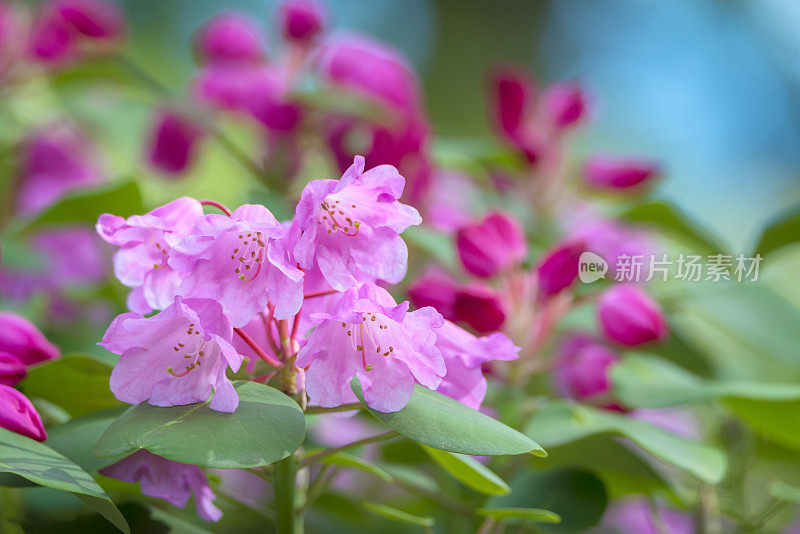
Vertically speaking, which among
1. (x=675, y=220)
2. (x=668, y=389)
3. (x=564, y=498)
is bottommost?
(x=564, y=498)

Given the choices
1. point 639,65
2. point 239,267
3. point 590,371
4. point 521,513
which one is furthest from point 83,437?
point 639,65

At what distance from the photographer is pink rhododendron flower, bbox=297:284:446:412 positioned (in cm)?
45

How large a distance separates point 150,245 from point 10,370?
125 millimetres

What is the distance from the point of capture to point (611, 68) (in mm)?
5398

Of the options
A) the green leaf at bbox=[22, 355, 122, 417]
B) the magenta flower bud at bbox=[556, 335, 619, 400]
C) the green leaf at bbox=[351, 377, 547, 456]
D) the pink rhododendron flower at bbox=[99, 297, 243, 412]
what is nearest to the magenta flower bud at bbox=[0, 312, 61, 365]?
the green leaf at bbox=[22, 355, 122, 417]

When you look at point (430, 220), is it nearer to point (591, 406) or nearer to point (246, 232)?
point (591, 406)

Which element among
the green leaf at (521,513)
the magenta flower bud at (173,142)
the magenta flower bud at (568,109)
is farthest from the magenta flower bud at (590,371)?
the magenta flower bud at (173,142)

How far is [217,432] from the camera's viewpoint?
1.40ft

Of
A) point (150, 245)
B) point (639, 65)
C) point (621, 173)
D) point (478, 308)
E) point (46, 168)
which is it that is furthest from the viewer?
point (639, 65)

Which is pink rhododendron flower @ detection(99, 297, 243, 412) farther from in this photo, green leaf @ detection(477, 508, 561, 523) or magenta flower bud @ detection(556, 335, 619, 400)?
magenta flower bud @ detection(556, 335, 619, 400)

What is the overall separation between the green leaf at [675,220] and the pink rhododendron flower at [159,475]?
0.55 metres

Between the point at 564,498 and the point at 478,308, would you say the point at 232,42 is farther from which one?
the point at 564,498

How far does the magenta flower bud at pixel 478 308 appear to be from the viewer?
0.63 metres

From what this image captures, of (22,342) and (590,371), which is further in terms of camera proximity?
(590,371)
